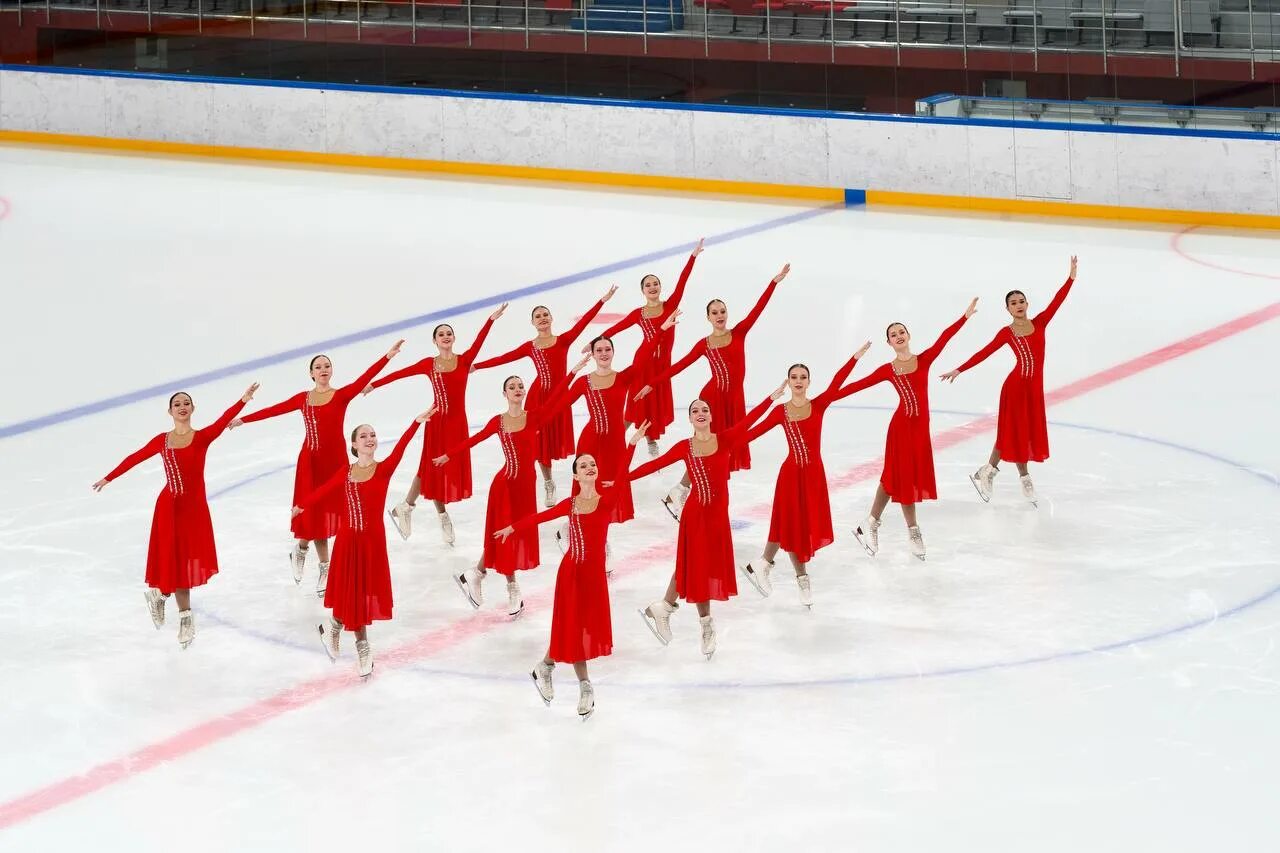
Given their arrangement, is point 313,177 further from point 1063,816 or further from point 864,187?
point 1063,816

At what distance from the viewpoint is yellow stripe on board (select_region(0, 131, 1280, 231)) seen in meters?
17.6

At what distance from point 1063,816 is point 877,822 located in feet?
2.09

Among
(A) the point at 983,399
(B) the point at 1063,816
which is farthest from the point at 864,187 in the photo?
(B) the point at 1063,816

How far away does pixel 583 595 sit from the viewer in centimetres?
727

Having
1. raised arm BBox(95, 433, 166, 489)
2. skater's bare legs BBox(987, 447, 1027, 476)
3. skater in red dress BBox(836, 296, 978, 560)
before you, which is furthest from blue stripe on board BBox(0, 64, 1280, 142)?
raised arm BBox(95, 433, 166, 489)

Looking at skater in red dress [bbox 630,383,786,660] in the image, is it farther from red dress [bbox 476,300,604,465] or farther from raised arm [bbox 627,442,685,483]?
red dress [bbox 476,300,604,465]

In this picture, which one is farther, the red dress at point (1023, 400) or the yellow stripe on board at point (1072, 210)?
the yellow stripe on board at point (1072, 210)

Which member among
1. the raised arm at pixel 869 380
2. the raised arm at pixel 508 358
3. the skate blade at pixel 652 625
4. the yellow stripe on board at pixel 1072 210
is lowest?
the skate blade at pixel 652 625

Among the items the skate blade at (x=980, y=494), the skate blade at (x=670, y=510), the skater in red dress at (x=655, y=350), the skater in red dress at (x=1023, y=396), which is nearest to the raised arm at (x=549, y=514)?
the skate blade at (x=670, y=510)

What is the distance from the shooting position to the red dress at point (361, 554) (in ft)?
25.1

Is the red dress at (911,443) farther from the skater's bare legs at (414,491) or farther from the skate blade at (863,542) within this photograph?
the skater's bare legs at (414,491)

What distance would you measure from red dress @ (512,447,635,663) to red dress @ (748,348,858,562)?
139 centimetres

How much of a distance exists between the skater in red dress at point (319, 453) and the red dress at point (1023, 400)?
3211 millimetres

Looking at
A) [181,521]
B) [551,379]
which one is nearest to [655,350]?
[551,379]
